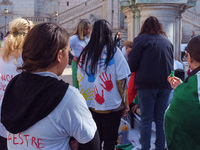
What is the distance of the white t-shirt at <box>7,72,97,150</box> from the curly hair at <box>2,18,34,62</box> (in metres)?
1.32

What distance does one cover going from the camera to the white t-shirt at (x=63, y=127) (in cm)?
158

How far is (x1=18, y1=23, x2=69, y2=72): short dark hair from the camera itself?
5.41 ft

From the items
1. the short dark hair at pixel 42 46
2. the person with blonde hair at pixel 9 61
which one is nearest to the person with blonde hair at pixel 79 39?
the person with blonde hair at pixel 9 61

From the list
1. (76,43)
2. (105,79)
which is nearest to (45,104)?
(105,79)

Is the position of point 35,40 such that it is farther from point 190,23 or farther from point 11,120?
point 190,23

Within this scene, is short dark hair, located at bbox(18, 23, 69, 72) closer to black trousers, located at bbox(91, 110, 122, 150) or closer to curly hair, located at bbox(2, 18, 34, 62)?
curly hair, located at bbox(2, 18, 34, 62)

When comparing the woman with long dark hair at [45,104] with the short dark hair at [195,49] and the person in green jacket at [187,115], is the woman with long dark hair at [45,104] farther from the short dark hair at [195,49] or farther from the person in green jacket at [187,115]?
the short dark hair at [195,49]

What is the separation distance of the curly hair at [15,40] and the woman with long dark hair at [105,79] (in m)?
0.79

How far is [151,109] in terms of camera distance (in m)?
3.86

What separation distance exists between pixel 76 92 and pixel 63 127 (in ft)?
0.68

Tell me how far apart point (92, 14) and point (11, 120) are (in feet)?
94.7

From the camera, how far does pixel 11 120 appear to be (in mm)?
1593

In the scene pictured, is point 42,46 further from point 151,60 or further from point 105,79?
point 151,60

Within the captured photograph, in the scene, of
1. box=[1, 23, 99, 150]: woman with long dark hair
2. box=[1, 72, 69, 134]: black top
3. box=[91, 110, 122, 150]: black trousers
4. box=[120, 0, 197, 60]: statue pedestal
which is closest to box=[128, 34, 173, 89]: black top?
box=[91, 110, 122, 150]: black trousers
